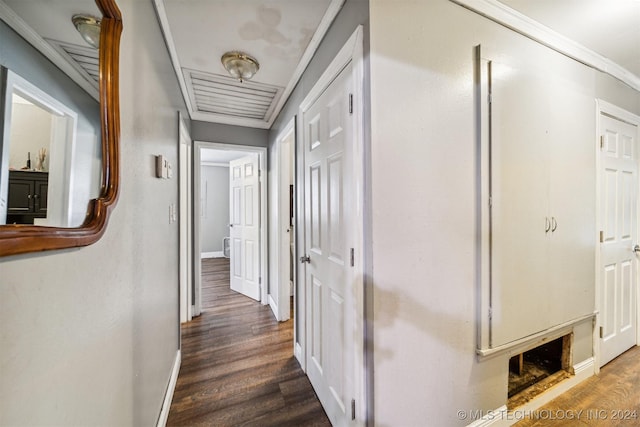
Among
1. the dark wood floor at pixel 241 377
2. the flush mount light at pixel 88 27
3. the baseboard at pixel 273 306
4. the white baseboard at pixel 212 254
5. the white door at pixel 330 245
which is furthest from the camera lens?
the white baseboard at pixel 212 254

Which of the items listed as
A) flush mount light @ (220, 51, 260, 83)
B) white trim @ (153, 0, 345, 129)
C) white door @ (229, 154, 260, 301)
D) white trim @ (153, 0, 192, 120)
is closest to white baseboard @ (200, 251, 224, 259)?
white door @ (229, 154, 260, 301)

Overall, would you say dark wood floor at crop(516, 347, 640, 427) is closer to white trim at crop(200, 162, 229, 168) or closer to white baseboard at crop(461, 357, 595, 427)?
white baseboard at crop(461, 357, 595, 427)

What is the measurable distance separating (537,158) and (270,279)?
283cm

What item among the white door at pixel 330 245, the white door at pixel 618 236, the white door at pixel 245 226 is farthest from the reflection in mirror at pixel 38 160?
the white door at pixel 618 236

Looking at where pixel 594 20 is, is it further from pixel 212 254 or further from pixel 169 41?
pixel 212 254

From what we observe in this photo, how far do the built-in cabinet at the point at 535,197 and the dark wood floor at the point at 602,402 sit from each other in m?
0.51

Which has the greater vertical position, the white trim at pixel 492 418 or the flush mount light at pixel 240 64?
the flush mount light at pixel 240 64

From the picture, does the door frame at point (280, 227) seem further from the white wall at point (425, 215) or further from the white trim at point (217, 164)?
the white trim at point (217, 164)

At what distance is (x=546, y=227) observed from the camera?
151 centimetres

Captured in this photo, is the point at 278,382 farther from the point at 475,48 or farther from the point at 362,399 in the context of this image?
the point at 475,48

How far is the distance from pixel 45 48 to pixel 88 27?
0.89 ft

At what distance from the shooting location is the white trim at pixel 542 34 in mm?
1321

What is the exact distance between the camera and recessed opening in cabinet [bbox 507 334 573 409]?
157cm

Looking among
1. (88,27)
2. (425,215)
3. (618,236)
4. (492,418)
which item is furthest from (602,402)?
(88,27)
